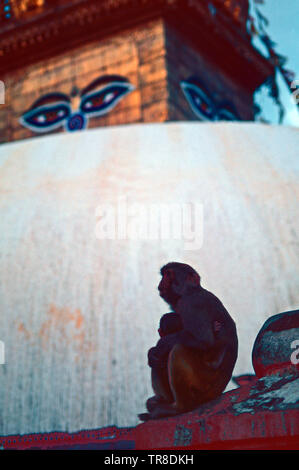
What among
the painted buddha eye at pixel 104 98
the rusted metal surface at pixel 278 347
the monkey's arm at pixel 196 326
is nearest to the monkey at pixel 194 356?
the monkey's arm at pixel 196 326

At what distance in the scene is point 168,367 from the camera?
6.77 ft

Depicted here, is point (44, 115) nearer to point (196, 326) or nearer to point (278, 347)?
point (196, 326)

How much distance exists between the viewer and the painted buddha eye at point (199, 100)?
8695mm

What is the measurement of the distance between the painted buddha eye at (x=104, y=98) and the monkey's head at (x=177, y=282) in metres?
6.79

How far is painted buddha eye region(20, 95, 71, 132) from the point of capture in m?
9.37

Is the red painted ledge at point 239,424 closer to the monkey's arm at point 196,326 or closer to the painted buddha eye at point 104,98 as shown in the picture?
the monkey's arm at point 196,326

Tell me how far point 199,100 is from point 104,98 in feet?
5.31

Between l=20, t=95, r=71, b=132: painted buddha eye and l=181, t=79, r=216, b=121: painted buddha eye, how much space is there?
219 cm

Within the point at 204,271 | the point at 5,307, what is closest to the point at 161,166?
the point at 204,271

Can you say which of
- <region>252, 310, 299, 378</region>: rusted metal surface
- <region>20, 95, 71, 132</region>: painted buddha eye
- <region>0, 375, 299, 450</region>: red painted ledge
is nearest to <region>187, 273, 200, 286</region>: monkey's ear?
<region>252, 310, 299, 378</region>: rusted metal surface

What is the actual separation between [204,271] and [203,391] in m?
1.58

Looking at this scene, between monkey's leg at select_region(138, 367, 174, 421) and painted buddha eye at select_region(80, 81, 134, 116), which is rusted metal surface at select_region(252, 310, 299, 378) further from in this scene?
painted buddha eye at select_region(80, 81, 134, 116)

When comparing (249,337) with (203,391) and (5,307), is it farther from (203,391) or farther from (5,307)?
(5,307)

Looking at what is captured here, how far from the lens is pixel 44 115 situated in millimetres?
9555
